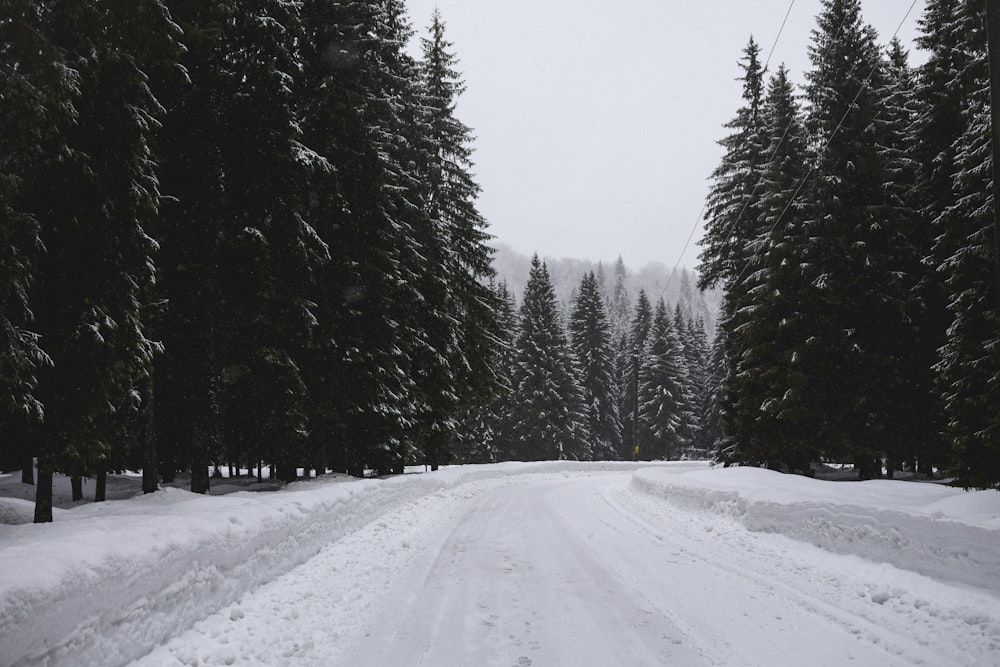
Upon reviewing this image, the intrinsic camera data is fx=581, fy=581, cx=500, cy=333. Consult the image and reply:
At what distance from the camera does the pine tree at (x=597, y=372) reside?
57.9m

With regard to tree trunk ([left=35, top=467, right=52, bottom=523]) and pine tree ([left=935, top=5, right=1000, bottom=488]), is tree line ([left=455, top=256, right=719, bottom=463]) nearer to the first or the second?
pine tree ([left=935, top=5, right=1000, bottom=488])

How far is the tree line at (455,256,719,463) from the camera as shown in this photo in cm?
4828

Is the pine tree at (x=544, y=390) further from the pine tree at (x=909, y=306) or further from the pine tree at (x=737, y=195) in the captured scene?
the pine tree at (x=909, y=306)

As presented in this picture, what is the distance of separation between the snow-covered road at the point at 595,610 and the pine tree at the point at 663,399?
48319 mm

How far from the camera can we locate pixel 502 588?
23.5 ft

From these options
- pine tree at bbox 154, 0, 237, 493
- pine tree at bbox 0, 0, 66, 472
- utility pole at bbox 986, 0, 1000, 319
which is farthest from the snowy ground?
utility pole at bbox 986, 0, 1000, 319

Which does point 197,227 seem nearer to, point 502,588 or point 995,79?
point 502,588

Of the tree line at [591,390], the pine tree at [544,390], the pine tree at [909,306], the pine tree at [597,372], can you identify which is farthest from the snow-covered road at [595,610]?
the pine tree at [597,372]

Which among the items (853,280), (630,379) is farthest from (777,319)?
(630,379)

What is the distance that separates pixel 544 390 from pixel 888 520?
40186 mm

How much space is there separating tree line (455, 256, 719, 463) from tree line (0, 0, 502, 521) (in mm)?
18246

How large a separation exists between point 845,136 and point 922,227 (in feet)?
14.0

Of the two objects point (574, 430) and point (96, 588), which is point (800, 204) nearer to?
point (96, 588)

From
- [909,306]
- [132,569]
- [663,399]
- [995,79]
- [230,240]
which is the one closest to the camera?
[132,569]
